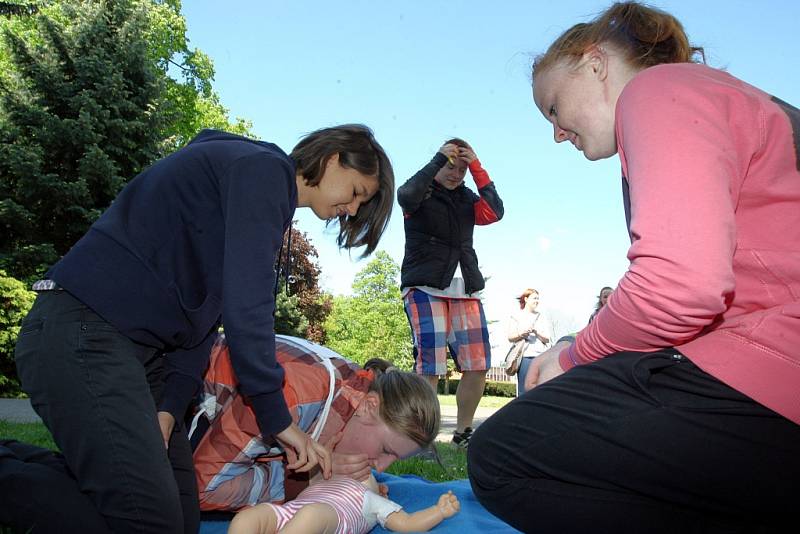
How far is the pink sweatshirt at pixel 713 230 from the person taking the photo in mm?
1207

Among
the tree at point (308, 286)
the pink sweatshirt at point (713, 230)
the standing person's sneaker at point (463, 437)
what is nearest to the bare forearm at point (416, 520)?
the pink sweatshirt at point (713, 230)

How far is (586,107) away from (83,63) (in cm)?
1465

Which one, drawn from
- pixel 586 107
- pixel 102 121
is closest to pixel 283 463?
pixel 586 107

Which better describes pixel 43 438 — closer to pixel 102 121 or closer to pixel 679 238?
pixel 679 238

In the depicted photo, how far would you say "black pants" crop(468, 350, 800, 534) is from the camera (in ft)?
4.52

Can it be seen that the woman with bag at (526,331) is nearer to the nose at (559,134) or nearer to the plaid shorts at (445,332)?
the plaid shorts at (445,332)

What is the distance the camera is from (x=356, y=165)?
2738mm

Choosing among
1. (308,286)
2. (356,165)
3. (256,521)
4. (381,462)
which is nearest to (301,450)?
(256,521)

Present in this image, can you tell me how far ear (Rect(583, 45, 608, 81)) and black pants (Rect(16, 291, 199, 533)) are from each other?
168 cm

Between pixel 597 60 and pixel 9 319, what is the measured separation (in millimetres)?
10955

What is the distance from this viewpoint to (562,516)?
1577 mm

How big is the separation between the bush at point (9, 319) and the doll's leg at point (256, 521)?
9.16 metres

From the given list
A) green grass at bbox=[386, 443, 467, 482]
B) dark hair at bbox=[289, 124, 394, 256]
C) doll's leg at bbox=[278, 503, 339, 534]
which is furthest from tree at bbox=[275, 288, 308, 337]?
doll's leg at bbox=[278, 503, 339, 534]

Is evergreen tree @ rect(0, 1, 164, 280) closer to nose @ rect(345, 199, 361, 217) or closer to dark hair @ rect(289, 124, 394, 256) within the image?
dark hair @ rect(289, 124, 394, 256)
